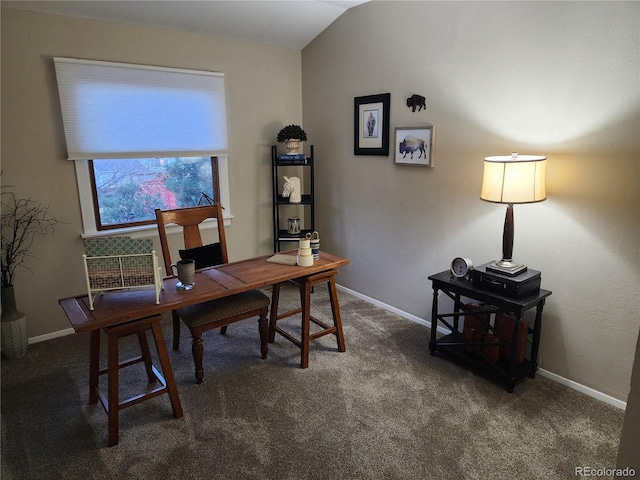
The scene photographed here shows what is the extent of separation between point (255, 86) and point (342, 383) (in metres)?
2.71

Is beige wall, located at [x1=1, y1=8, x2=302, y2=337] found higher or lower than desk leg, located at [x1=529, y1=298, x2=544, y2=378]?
higher

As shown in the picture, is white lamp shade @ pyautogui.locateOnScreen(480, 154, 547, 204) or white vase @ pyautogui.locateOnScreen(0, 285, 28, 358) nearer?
white lamp shade @ pyautogui.locateOnScreen(480, 154, 547, 204)

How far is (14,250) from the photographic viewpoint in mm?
2775

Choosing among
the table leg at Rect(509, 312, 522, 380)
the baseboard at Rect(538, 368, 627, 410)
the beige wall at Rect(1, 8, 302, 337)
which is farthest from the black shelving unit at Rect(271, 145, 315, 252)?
the baseboard at Rect(538, 368, 627, 410)

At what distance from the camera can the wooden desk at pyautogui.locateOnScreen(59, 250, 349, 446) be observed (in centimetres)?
187

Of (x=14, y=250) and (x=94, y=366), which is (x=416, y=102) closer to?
(x=94, y=366)

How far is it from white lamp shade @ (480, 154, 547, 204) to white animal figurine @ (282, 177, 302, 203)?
196 centimetres

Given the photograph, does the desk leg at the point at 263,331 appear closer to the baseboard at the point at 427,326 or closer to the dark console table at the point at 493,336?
the dark console table at the point at 493,336

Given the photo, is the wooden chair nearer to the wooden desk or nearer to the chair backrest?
the chair backrest

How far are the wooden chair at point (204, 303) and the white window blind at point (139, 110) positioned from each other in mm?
754

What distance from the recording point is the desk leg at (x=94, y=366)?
2133 mm

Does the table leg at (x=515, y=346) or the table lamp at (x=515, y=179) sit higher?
the table lamp at (x=515, y=179)

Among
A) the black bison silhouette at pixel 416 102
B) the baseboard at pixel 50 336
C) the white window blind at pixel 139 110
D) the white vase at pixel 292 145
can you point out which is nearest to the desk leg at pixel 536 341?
the black bison silhouette at pixel 416 102

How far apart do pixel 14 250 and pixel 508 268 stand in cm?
323
